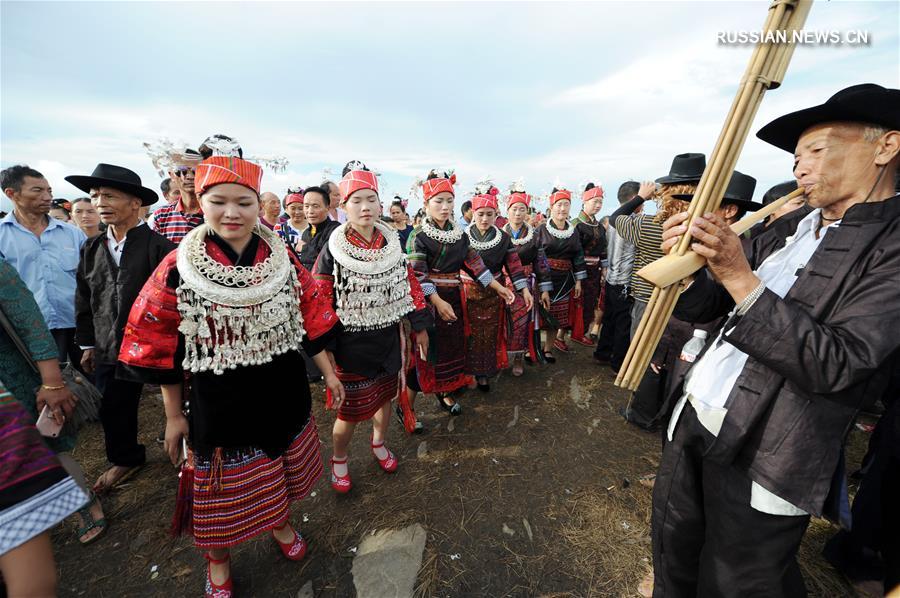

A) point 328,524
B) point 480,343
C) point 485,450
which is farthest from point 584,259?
point 328,524

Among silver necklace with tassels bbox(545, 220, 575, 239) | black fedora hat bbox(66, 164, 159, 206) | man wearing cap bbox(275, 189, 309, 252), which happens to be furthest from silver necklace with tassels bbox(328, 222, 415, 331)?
man wearing cap bbox(275, 189, 309, 252)

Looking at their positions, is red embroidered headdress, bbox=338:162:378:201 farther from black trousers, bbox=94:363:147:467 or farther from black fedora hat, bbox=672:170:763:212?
black fedora hat, bbox=672:170:763:212

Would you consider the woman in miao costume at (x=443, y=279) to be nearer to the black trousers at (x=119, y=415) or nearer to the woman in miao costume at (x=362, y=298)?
the woman in miao costume at (x=362, y=298)

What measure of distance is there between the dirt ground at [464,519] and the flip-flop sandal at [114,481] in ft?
0.21

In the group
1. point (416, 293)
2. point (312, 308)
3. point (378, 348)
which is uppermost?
point (312, 308)

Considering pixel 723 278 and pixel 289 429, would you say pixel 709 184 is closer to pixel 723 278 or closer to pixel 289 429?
pixel 723 278

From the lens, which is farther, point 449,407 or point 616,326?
point 616,326

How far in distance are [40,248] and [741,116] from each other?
5981 millimetres

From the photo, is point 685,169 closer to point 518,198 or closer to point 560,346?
point 518,198

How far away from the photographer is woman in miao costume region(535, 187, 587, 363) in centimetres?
597

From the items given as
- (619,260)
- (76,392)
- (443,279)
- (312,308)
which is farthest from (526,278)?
(76,392)

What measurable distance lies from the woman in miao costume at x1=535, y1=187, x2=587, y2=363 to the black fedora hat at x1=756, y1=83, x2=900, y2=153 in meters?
4.39

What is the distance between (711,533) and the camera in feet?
5.54

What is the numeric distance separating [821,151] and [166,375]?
332 centimetres
